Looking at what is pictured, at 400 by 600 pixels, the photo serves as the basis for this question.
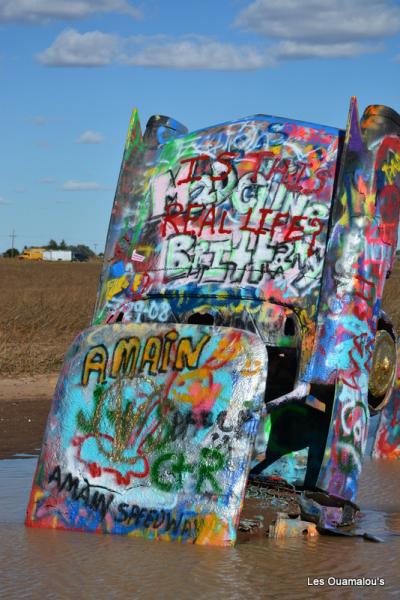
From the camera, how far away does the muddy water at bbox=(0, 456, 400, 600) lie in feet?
19.0

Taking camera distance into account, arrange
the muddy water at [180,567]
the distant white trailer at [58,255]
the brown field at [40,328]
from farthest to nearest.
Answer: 1. the distant white trailer at [58,255]
2. the brown field at [40,328]
3. the muddy water at [180,567]

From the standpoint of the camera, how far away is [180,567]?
614 cm

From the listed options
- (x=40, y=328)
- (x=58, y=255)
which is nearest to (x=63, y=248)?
(x=58, y=255)

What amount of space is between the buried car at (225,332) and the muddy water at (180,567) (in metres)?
0.22

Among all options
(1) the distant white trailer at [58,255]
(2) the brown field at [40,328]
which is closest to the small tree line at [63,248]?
(1) the distant white trailer at [58,255]

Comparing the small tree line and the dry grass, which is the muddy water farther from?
the small tree line

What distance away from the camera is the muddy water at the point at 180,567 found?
19.0 feet

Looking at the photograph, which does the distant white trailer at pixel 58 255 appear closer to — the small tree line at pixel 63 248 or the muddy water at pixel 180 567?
the small tree line at pixel 63 248

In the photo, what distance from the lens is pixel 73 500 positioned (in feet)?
23.0

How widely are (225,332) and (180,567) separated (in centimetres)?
154

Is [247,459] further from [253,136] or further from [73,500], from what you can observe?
[253,136]

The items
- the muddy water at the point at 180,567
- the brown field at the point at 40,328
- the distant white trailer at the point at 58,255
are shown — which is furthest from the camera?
the distant white trailer at the point at 58,255

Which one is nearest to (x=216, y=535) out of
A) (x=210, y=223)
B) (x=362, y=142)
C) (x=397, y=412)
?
(x=210, y=223)

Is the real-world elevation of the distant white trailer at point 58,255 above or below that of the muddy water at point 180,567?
above
